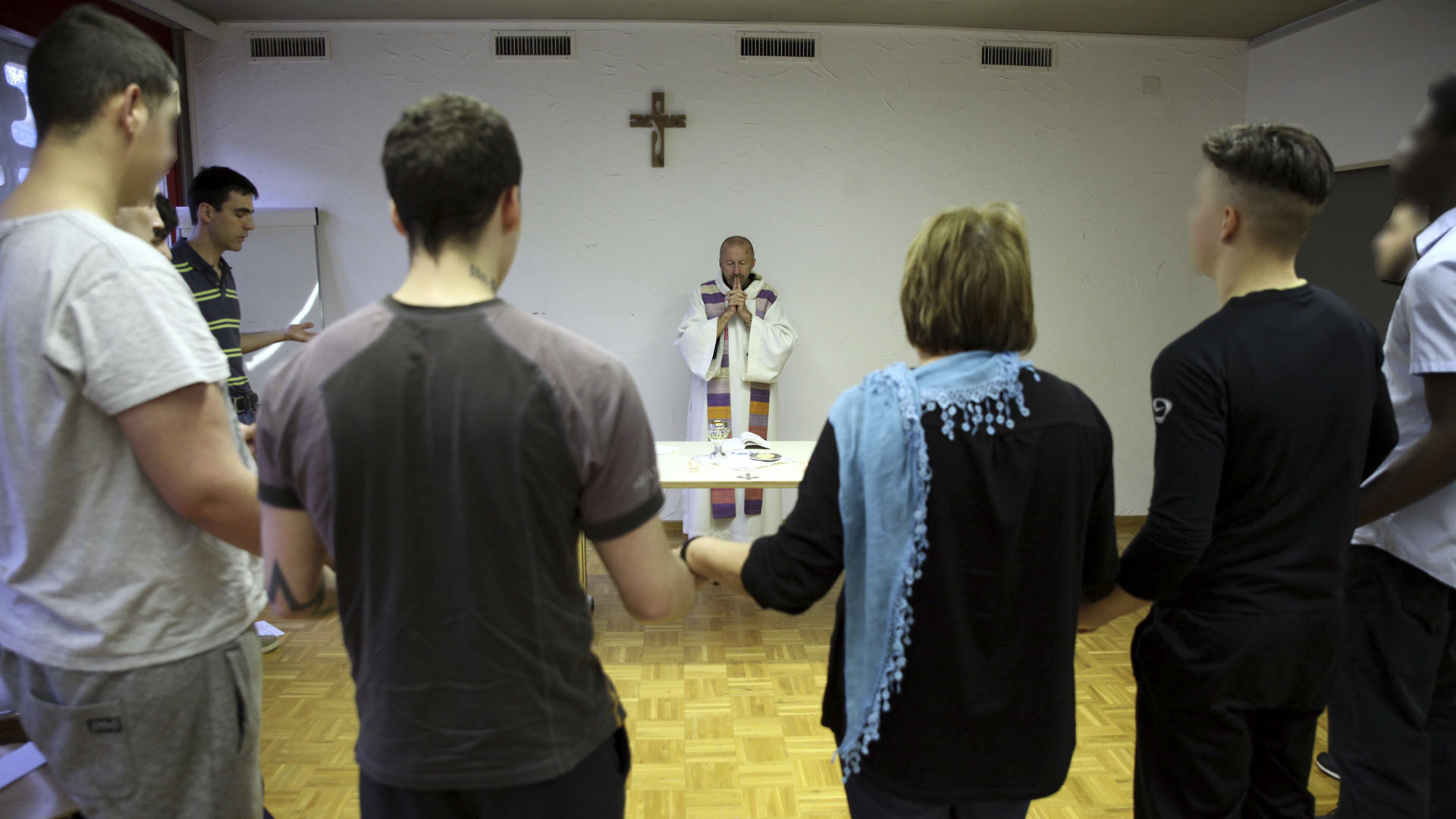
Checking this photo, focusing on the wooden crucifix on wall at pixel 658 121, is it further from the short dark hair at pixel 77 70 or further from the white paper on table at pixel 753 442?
the short dark hair at pixel 77 70

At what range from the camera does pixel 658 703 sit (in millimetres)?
2752

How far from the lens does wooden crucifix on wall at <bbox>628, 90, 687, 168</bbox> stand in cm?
448

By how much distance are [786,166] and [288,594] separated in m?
4.10

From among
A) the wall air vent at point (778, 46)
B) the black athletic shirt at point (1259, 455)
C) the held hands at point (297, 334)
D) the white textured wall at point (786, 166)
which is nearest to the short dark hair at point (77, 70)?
the black athletic shirt at point (1259, 455)

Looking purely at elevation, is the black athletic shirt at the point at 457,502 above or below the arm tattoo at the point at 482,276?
below

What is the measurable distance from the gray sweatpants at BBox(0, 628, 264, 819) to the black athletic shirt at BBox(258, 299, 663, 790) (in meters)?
0.34

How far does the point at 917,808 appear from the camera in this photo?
3.63ft

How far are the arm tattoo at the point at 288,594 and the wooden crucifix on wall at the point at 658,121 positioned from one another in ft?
12.9

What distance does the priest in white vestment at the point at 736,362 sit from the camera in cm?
424

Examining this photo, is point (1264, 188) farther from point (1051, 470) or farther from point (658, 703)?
point (658, 703)

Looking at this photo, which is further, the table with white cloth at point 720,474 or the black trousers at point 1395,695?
the table with white cloth at point 720,474

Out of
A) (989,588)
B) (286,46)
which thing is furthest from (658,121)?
(989,588)

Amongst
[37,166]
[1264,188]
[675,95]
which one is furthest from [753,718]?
[675,95]

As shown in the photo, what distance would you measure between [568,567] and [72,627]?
2.23 feet
